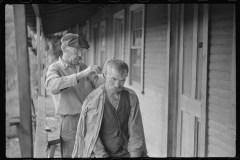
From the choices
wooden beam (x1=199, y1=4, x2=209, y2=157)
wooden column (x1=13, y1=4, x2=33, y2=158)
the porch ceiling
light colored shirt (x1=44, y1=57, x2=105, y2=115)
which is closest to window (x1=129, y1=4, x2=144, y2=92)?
the porch ceiling

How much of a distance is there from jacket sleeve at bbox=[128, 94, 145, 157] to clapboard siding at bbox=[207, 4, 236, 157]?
3.70ft

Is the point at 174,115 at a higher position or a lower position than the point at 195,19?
lower

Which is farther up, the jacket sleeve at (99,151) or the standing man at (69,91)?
the standing man at (69,91)

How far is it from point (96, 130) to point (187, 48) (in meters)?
2.37

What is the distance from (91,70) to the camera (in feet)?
8.71

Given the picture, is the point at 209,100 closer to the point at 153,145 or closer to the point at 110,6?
the point at 153,145

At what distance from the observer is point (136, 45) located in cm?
670

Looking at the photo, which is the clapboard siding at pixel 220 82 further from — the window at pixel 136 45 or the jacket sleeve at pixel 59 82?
the window at pixel 136 45

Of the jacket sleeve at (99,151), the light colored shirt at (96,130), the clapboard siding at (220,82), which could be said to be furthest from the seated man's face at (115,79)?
the clapboard siding at (220,82)

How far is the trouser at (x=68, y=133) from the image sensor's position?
10.2 feet

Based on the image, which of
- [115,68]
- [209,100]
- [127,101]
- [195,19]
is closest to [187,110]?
[209,100]

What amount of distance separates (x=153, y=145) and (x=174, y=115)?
111 centimetres

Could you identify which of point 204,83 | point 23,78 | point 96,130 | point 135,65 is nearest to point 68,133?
point 96,130
